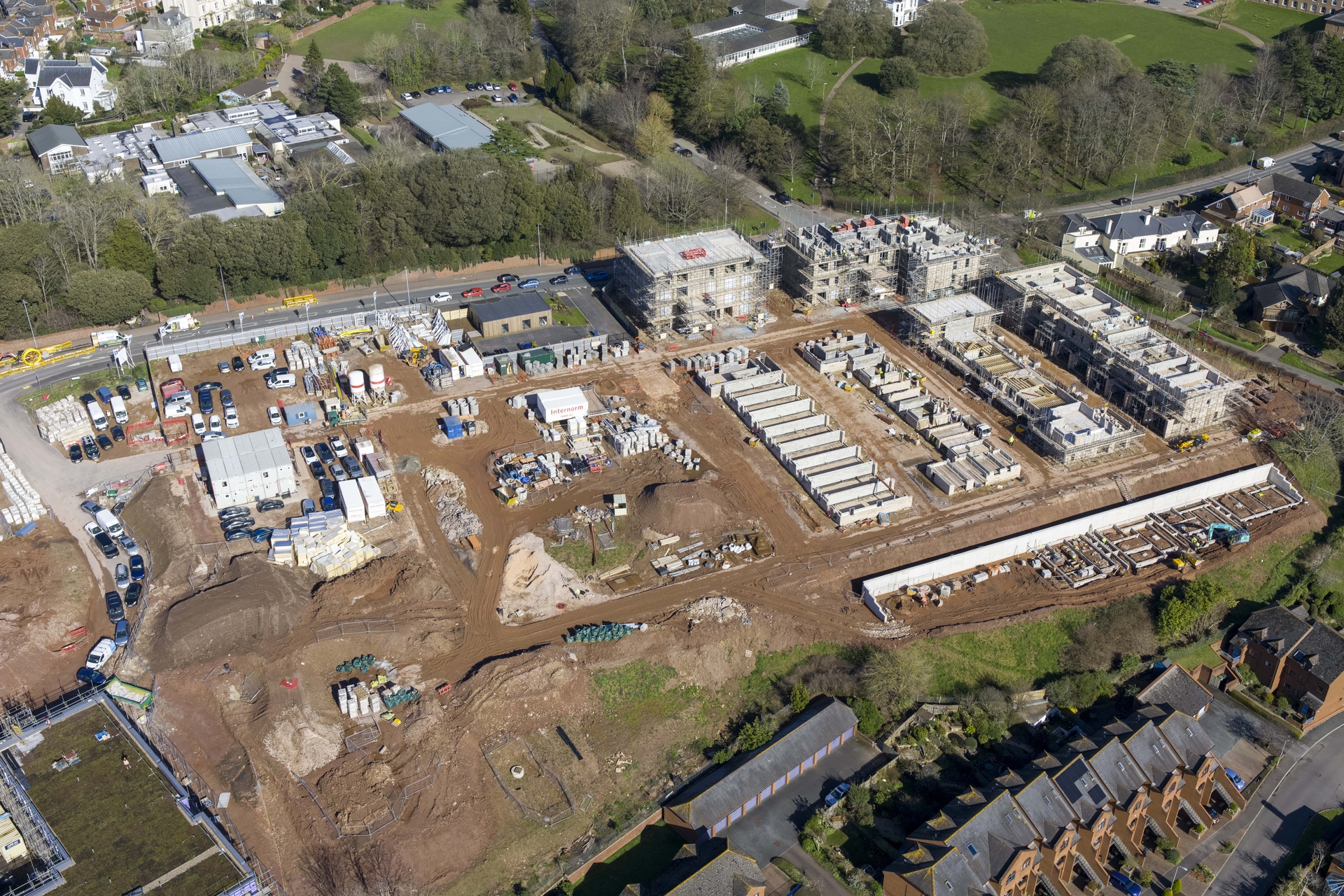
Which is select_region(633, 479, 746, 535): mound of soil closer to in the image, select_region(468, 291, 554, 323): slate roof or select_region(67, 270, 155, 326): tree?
select_region(468, 291, 554, 323): slate roof

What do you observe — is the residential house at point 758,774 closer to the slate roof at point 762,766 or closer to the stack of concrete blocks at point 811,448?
the slate roof at point 762,766

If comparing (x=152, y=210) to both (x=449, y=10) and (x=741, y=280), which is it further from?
(x=449, y=10)

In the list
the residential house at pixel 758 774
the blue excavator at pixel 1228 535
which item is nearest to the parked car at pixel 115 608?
the residential house at pixel 758 774

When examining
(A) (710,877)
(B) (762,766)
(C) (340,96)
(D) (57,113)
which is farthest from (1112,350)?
(D) (57,113)

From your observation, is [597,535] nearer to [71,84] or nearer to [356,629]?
[356,629]

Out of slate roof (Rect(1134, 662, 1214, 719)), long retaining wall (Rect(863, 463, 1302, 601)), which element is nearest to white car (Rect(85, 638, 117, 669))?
long retaining wall (Rect(863, 463, 1302, 601))
